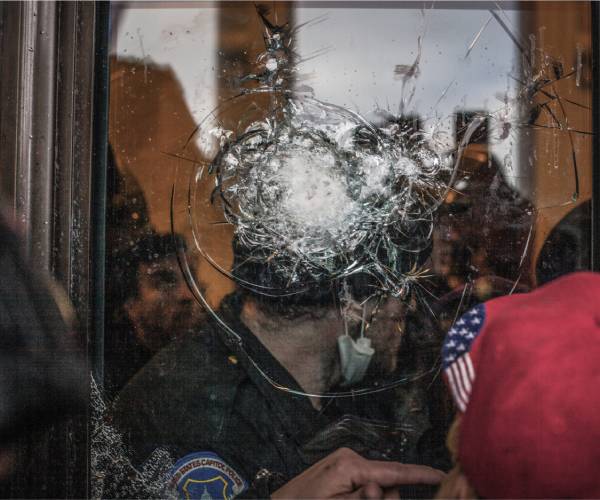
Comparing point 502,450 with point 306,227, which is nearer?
point 502,450

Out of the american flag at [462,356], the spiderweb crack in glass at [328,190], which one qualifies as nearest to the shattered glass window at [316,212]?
the spiderweb crack in glass at [328,190]

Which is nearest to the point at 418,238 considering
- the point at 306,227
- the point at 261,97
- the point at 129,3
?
the point at 306,227

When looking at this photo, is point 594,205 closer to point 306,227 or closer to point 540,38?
point 540,38

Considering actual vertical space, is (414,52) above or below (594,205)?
above

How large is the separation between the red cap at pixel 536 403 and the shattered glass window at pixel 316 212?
14.2 inches

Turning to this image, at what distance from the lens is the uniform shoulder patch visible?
142cm

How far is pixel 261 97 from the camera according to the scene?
1.40 meters

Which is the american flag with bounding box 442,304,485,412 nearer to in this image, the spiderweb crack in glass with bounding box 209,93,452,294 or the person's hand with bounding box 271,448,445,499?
the spiderweb crack in glass with bounding box 209,93,452,294

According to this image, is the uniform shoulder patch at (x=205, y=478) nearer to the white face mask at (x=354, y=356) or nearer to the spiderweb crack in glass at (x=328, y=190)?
the white face mask at (x=354, y=356)

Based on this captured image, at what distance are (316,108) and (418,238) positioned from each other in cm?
41

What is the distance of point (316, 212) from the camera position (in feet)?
4.47

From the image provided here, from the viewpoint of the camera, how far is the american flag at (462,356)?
41.3 inches

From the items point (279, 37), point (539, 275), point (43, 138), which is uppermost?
point (279, 37)

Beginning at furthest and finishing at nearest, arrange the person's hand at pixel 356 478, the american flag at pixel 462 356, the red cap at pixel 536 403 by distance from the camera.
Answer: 1. the person's hand at pixel 356 478
2. the american flag at pixel 462 356
3. the red cap at pixel 536 403
